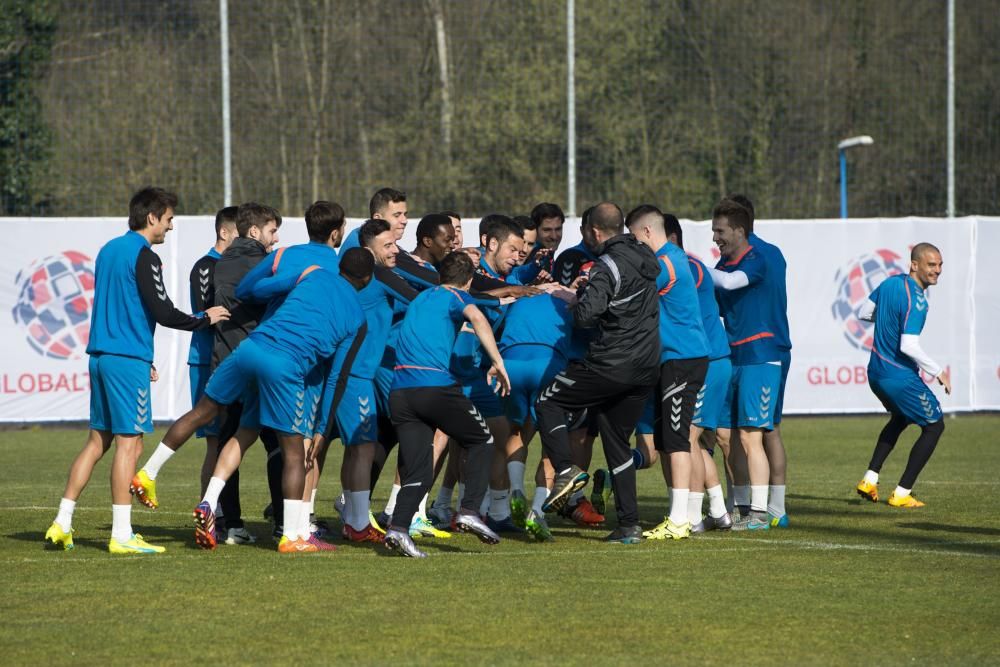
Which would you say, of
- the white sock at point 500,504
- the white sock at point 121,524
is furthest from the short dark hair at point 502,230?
the white sock at point 121,524

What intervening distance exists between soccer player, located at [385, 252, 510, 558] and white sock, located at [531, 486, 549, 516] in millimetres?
677

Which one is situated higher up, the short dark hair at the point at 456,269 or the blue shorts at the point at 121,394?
the short dark hair at the point at 456,269

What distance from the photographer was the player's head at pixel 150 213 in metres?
9.03

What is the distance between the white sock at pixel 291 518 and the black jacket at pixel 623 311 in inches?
79.5

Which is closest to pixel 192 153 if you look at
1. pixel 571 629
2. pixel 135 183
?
pixel 135 183

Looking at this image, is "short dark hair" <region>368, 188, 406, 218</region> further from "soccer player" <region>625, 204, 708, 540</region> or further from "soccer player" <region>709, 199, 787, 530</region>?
"soccer player" <region>709, 199, 787, 530</region>

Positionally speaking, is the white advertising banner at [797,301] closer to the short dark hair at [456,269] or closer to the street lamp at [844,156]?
the street lamp at [844,156]

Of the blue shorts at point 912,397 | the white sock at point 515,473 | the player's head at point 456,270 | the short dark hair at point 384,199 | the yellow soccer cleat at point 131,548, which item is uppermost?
the short dark hair at point 384,199

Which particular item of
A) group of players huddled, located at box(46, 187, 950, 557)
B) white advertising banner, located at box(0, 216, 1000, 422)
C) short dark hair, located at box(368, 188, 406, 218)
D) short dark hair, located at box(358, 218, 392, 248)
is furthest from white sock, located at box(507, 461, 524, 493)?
white advertising banner, located at box(0, 216, 1000, 422)

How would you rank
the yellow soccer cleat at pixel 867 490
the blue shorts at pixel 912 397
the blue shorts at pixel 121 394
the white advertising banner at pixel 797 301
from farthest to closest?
the white advertising banner at pixel 797 301
the blue shorts at pixel 912 397
the yellow soccer cleat at pixel 867 490
the blue shorts at pixel 121 394

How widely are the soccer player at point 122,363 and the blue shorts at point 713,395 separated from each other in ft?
11.8

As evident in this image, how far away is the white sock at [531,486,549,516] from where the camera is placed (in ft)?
31.2

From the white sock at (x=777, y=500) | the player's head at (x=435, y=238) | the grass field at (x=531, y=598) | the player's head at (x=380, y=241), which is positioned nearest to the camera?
the grass field at (x=531, y=598)

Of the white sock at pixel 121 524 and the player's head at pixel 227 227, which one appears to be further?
the player's head at pixel 227 227
